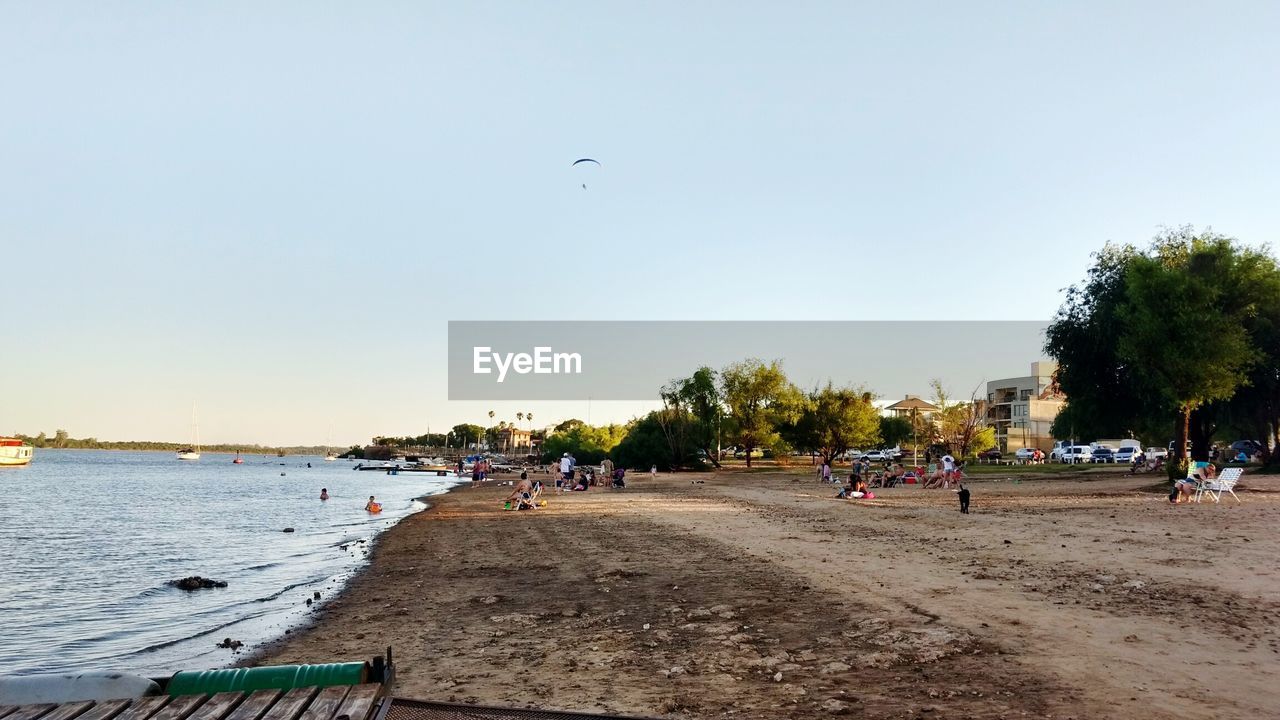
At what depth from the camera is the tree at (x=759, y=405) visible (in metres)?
82.4

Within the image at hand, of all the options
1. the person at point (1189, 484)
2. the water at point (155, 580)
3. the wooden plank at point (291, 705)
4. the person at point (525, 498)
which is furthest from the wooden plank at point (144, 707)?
the person at point (525, 498)

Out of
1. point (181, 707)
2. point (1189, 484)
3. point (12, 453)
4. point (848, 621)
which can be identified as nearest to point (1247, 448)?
point (1189, 484)

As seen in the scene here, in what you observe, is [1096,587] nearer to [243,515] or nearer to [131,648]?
[131,648]

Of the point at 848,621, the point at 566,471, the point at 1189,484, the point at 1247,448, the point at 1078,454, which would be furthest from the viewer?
the point at 1078,454

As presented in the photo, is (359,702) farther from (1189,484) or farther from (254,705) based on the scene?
(1189,484)

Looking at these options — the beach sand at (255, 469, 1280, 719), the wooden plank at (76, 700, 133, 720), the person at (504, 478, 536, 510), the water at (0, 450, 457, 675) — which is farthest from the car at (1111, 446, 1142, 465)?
the wooden plank at (76, 700, 133, 720)

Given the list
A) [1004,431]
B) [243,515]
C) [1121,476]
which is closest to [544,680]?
[243,515]

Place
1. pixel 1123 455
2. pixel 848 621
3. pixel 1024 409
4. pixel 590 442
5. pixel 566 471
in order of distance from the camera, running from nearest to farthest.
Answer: pixel 848 621 → pixel 566 471 → pixel 1123 455 → pixel 1024 409 → pixel 590 442

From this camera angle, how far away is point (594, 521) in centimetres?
2533

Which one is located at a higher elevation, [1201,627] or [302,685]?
[302,685]

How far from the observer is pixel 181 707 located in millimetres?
4207

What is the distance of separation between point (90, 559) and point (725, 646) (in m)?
20.8

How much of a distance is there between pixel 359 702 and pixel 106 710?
122cm

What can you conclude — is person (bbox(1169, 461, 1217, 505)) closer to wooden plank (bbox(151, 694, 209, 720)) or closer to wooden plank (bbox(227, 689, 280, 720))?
wooden plank (bbox(227, 689, 280, 720))
